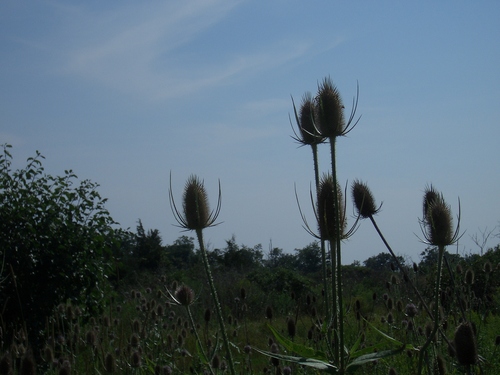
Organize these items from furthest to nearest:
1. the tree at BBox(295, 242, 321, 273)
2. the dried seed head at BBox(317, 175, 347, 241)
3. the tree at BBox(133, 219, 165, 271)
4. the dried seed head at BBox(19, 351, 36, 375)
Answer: the tree at BBox(295, 242, 321, 273), the tree at BBox(133, 219, 165, 271), the dried seed head at BBox(19, 351, 36, 375), the dried seed head at BBox(317, 175, 347, 241)

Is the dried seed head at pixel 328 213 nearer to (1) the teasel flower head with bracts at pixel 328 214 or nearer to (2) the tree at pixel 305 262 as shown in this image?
(1) the teasel flower head with bracts at pixel 328 214

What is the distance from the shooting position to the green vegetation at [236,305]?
2.40m

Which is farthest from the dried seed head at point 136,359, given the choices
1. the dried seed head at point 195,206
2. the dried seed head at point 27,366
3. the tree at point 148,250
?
the tree at point 148,250

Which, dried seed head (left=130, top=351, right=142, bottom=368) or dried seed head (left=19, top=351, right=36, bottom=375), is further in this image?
dried seed head (left=130, top=351, right=142, bottom=368)

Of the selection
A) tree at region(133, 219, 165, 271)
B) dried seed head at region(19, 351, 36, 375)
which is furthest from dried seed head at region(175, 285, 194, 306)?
tree at region(133, 219, 165, 271)

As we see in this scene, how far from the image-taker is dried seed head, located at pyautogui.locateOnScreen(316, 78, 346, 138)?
2.39 metres

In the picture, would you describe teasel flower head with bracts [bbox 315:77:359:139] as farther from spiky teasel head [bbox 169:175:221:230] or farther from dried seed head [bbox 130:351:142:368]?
dried seed head [bbox 130:351:142:368]

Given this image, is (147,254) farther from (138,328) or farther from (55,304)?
(138,328)

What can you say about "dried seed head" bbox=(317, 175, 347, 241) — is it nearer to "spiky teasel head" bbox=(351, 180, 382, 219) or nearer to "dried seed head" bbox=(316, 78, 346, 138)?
"dried seed head" bbox=(316, 78, 346, 138)

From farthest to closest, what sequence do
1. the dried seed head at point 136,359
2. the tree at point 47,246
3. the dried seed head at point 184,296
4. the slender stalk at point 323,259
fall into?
the tree at point 47,246
the dried seed head at point 136,359
the dried seed head at point 184,296
the slender stalk at point 323,259

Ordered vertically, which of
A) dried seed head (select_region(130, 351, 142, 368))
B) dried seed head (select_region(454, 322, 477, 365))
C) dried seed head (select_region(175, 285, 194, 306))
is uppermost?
dried seed head (select_region(175, 285, 194, 306))

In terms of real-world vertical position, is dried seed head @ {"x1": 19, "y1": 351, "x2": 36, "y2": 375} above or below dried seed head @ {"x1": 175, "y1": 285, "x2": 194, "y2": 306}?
below

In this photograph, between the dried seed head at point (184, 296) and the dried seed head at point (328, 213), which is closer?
the dried seed head at point (328, 213)

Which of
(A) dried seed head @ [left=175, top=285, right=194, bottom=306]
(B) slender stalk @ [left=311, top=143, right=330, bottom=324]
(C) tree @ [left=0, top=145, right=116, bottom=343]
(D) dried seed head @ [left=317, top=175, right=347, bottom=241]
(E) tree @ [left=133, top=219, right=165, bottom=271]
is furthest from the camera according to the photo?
(E) tree @ [left=133, top=219, right=165, bottom=271]
